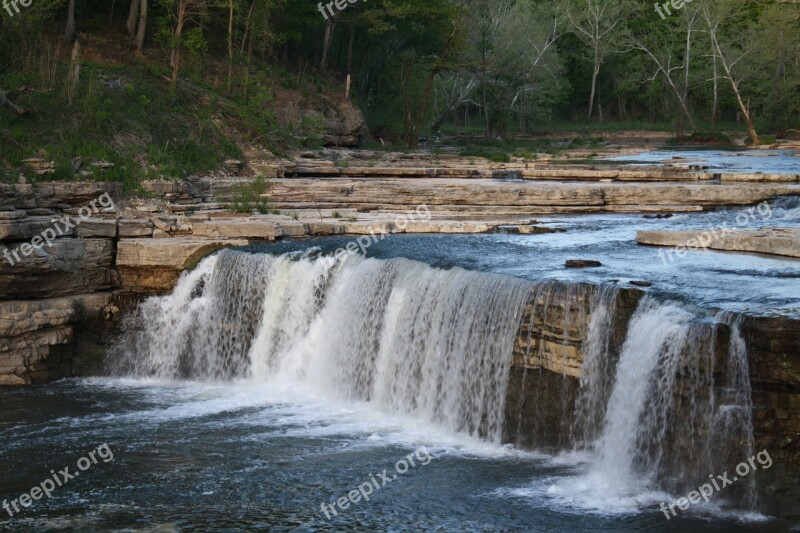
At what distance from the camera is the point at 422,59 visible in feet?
127

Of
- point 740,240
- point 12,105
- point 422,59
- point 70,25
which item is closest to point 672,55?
point 422,59

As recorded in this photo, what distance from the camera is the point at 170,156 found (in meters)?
22.1

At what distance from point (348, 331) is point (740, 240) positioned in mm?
5525

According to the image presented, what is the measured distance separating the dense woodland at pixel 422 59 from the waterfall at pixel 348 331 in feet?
23.0

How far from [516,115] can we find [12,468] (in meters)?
43.9

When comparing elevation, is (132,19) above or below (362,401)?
above

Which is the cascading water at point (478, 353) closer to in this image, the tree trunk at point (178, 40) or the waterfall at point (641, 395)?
the waterfall at point (641, 395)

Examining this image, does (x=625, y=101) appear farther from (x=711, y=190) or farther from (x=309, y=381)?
(x=309, y=381)

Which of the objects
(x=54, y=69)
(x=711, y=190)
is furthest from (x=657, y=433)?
(x=54, y=69)

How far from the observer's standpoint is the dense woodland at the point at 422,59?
25141mm

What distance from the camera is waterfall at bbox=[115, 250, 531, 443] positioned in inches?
479

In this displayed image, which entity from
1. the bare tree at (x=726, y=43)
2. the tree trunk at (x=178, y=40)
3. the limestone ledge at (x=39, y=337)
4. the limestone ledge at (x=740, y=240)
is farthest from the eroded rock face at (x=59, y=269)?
the bare tree at (x=726, y=43)

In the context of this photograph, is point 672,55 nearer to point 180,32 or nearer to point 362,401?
point 180,32

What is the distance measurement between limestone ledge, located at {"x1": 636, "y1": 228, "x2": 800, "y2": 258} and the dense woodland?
12365 millimetres
